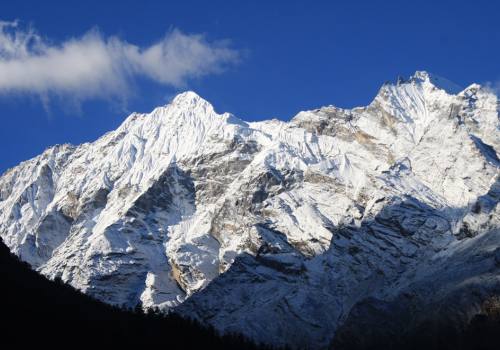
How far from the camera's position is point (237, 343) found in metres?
174

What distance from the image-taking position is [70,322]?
13975cm

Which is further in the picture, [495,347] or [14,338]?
[495,347]

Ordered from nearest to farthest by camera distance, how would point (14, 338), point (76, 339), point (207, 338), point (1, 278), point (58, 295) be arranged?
point (14, 338)
point (76, 339)
point (1, 278)
point (58, 295)
point (207, 338)

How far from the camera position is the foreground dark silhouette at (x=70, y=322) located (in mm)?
129000

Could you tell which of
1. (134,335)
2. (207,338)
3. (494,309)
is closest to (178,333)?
(207,338)

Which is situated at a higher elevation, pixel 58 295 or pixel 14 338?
pixel 58 295

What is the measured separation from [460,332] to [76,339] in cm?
8195

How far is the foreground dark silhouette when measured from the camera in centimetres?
12900

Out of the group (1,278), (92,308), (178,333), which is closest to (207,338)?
(178,333)

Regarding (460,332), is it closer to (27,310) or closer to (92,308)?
(92,308)

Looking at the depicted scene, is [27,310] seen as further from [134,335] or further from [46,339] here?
[134,335]

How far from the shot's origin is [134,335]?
150m

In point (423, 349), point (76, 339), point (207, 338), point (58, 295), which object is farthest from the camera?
point (423, 349)

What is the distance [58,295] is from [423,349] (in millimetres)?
67685
